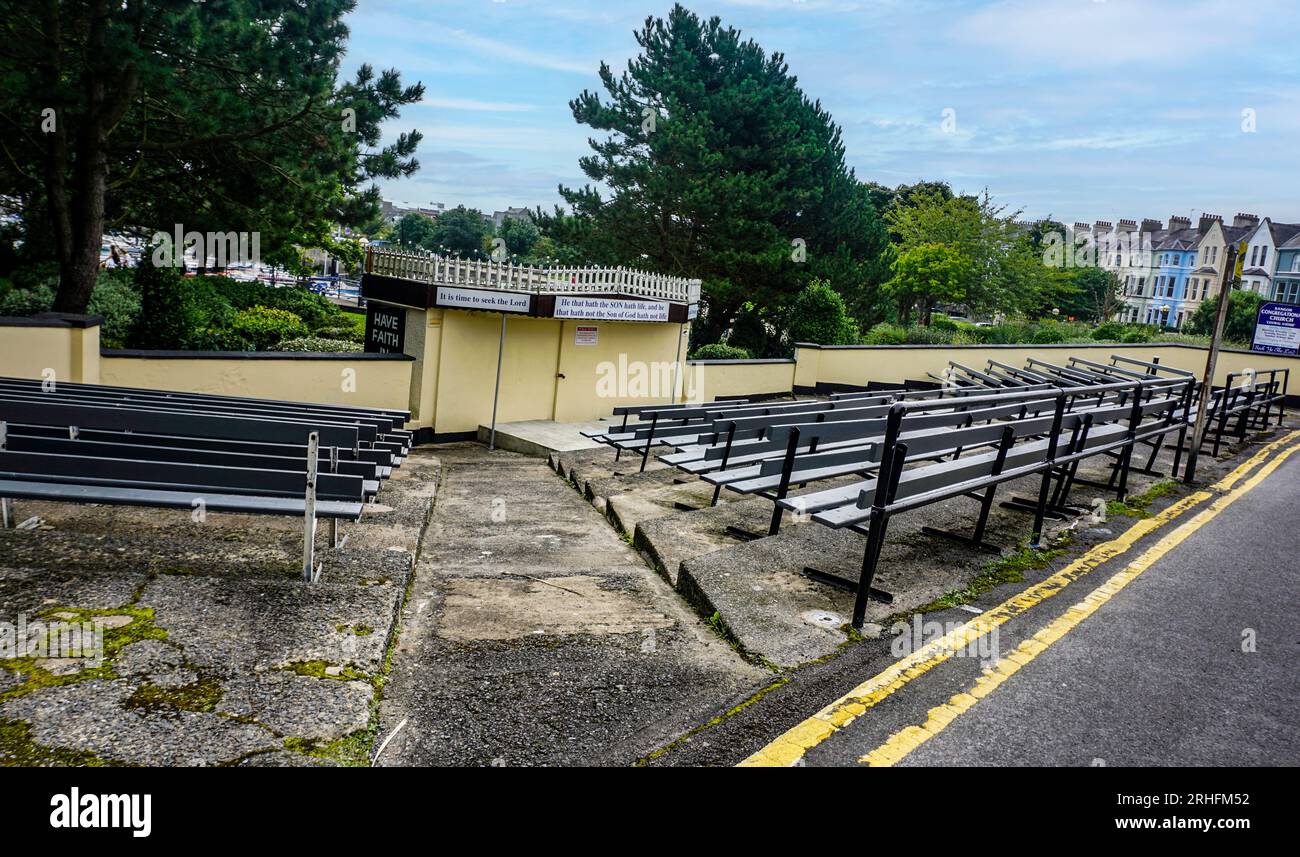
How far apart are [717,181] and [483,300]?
13.5 m

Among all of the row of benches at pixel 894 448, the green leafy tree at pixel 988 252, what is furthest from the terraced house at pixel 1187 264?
the row of benches at pixel 894 448

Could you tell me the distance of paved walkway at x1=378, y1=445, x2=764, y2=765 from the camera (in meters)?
3.68

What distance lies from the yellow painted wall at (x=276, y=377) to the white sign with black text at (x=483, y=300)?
4.25 feet

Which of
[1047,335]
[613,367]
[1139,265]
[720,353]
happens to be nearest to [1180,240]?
[1139,265]

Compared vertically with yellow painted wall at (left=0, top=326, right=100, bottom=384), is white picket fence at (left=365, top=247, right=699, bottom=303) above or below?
above

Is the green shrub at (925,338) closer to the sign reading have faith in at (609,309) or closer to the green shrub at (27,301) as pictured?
the sign reading have faith in at (609,309)

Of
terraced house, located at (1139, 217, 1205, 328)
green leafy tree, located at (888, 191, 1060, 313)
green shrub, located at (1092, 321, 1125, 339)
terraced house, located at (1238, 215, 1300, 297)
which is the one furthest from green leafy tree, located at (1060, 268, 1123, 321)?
green shrub, located at (1092, 321, 1125, 339)

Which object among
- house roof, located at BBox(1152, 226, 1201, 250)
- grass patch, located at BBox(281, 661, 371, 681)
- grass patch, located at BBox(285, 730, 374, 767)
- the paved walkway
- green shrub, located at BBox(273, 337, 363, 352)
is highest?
house roof, located at BBox(1152, 226, 1201, 250)

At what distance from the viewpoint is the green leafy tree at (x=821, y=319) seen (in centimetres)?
2280

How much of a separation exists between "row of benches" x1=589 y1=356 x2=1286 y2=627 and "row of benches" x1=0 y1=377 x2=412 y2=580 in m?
2.88

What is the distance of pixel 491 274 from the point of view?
14219mm

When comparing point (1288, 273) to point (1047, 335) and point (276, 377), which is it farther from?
point (276, 377)

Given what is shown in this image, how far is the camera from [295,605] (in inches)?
180

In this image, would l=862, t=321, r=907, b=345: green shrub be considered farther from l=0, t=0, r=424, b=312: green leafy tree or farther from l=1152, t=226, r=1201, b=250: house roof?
l=1152, t=226, r=1201, b=250: house roof
